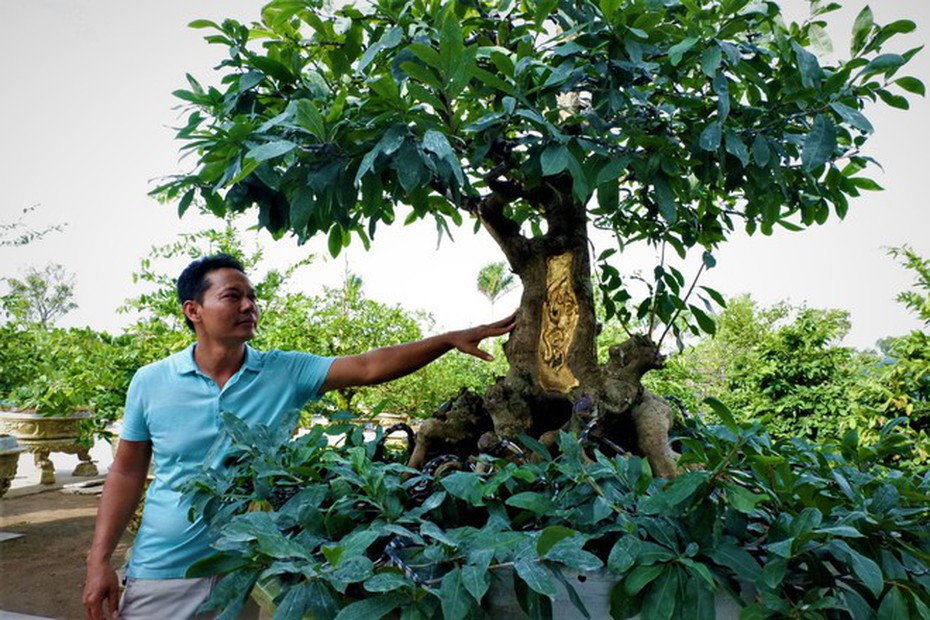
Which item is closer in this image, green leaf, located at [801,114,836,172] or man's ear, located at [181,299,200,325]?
green leaf, located at [801,114,836,172]

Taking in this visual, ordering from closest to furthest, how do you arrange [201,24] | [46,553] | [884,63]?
[884,63] < [201,24] < [46,553]

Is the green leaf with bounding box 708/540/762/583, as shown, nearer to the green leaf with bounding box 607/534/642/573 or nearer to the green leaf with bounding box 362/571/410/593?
the green leaf with bounding box 607/534/642/573

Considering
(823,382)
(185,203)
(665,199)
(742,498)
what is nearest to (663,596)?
(742,498)

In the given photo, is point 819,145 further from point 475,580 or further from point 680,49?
point 475,580

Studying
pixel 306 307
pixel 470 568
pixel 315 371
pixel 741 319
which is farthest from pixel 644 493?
pixel 741 319

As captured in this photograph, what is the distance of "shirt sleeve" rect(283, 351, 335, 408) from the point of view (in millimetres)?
1559

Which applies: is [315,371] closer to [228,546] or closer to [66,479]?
[228,546]

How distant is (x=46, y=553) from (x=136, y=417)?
2.97 metres

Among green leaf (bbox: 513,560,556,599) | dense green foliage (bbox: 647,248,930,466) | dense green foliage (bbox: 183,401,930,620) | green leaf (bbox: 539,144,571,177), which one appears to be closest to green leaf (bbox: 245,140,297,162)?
green leaf (bbox: 539,144,571,177)

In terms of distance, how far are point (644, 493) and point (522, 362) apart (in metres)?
0.50

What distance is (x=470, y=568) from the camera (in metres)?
0.76

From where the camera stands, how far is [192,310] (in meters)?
1.56

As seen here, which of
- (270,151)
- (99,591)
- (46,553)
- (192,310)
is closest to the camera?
(270,151)

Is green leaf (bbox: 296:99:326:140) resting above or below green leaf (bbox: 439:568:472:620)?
above
